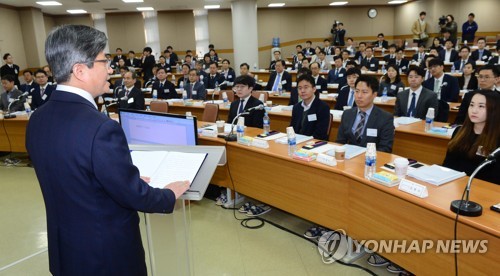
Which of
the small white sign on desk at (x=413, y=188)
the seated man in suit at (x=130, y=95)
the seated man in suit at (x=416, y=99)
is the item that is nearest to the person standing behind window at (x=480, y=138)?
the small white sign on desk at (x=413, y=188)

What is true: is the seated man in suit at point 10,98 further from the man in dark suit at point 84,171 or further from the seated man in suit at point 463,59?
the seated man in suit at point 463,59

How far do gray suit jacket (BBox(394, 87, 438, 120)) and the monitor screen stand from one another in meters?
3.10

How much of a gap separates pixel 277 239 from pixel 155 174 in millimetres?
1702

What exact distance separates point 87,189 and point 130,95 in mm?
4419

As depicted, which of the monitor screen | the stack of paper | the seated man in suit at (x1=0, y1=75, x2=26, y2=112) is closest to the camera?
the stack of paper

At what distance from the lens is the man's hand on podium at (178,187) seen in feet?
4.50

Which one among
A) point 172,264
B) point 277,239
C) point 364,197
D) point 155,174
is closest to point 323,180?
point 364,197

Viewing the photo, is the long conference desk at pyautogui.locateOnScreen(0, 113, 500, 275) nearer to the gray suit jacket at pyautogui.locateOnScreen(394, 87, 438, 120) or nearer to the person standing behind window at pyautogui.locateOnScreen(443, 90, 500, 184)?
the person standing behind window at pyautogui.locateOnScreen(443, 90, 500, 184)

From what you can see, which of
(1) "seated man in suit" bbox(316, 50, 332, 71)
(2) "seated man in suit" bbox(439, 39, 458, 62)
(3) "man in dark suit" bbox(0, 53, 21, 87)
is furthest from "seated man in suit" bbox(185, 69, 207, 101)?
(2) "seated man in suit" bbox(439, 39, 458, 62)

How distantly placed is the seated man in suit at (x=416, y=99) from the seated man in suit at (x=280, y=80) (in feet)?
10.0

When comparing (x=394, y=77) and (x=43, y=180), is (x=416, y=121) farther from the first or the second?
(x=43, y=180)

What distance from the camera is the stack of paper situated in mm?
2092

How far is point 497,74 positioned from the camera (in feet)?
13.5

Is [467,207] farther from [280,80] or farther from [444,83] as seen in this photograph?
[280,80]
